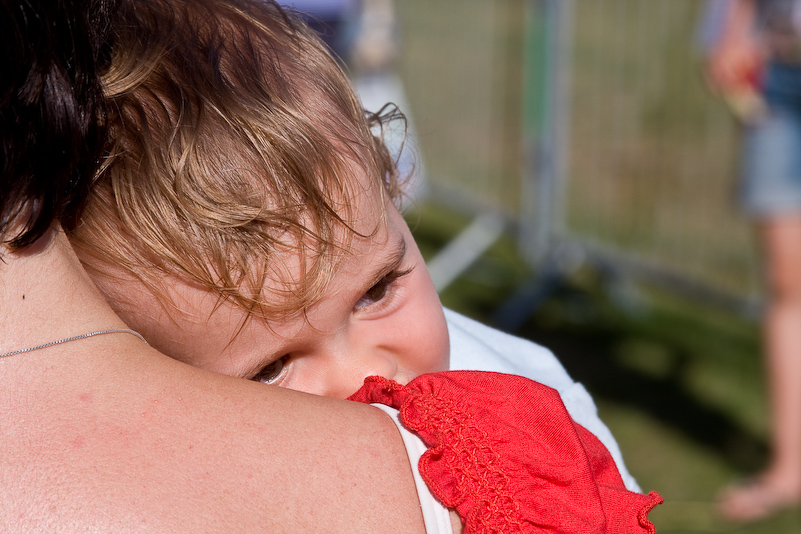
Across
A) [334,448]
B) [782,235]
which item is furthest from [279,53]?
[782,235]

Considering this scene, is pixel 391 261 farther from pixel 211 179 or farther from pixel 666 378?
pixel 666 378

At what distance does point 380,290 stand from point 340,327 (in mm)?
89

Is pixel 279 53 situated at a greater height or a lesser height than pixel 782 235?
greater

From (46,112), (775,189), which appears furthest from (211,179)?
(775,189)

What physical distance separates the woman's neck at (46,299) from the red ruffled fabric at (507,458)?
1.09 ft

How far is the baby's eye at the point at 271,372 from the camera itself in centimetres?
102

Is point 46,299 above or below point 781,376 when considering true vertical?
above

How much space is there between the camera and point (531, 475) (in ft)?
2.94

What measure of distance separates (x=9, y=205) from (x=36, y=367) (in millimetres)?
154

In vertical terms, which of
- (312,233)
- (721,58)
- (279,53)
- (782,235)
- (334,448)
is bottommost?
(782,235)

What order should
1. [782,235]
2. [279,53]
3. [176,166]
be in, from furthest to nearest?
[782,235] < [279,53] < [176,166]

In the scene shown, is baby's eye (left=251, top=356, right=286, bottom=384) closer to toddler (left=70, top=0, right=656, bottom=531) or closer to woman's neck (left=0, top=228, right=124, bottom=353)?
toddler (left=70, top=0, right=656, bottom=531)

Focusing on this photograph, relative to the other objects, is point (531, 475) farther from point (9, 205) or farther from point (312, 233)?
point (9, 205)

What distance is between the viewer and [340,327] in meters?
1.01
